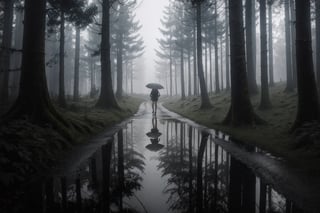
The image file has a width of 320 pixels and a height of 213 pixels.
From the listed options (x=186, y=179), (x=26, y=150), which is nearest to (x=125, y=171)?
(x=186, y=179)

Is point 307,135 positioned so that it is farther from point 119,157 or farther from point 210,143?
point 119,157

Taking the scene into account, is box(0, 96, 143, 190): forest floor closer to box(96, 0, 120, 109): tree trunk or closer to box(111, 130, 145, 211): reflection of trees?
box(111, 130, 145, 211): reflection of trees

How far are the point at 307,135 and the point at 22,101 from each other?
8323mm

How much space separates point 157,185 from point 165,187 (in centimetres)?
17

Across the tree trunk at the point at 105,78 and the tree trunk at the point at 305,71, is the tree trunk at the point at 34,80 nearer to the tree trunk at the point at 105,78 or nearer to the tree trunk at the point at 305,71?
the tree trunk at the point at 305,71

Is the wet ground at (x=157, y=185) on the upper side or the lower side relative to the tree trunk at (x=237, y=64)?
lower

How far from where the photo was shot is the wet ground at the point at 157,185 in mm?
3256

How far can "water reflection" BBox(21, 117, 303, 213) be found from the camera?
3.24 m

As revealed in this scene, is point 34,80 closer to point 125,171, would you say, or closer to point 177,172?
point 125,171

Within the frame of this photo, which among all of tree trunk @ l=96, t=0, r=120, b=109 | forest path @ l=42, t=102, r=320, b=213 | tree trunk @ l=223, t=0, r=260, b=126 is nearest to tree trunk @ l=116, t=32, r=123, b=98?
tree trunk @ l=96, t=0, r=120, b=109

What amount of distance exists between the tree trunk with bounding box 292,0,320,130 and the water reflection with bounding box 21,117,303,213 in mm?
3736

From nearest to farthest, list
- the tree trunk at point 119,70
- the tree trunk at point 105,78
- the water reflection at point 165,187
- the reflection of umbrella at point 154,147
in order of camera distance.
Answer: the water reflection at point 165,187, the reflection of umbrella at point 154,147, the tree trunk at point 105,78, the tree trunk at point 119,70

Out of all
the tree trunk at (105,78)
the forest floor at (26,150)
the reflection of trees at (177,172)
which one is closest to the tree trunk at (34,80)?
the forest floor at (26,150)

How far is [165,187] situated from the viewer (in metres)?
3.99
